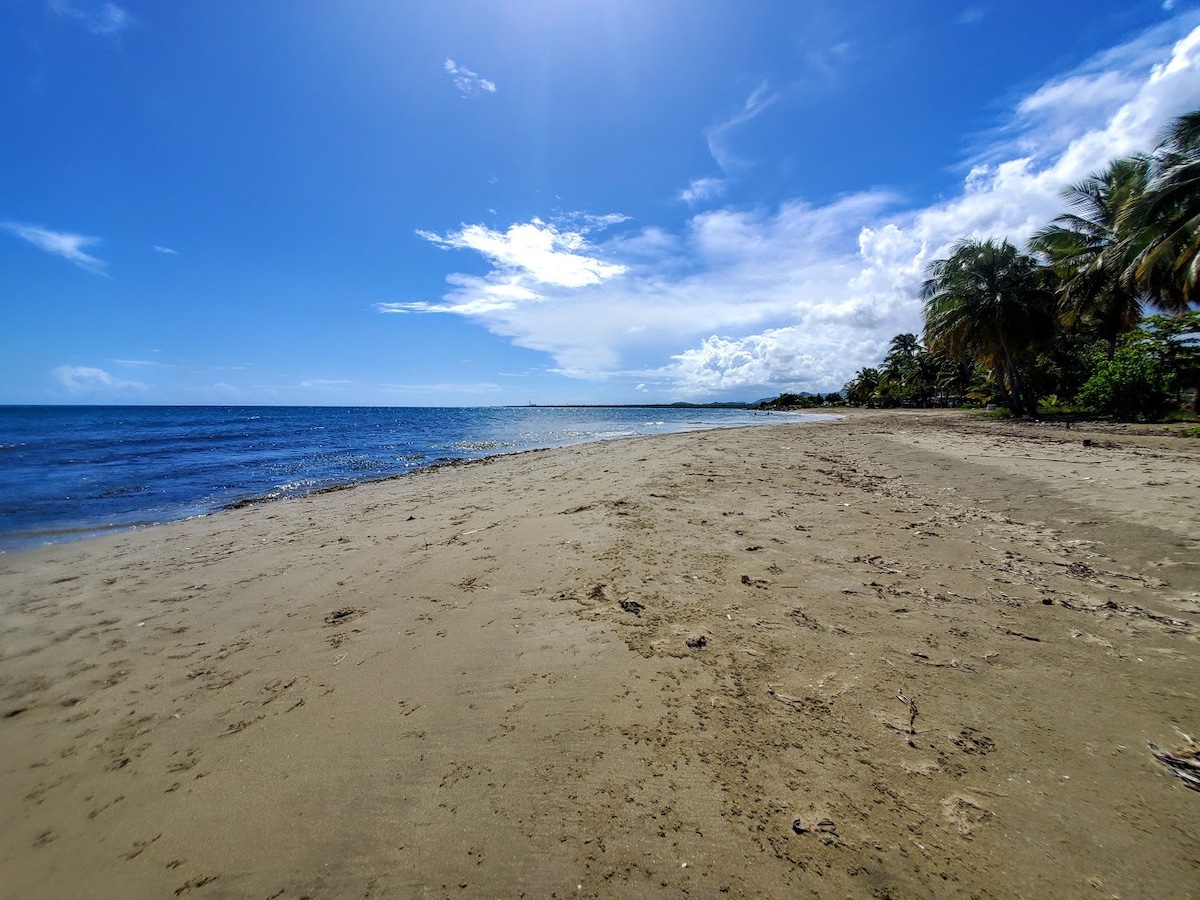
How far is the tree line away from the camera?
57.8ft

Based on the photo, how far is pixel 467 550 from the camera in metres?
6.60

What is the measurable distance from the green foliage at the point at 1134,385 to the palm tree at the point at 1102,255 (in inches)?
107

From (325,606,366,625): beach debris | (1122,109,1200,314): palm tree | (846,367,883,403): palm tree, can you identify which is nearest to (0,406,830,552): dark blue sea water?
(325,606,366,625): beach debris

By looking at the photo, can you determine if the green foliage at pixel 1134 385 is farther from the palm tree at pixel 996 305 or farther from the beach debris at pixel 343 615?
the beach debris at pixel 343 615

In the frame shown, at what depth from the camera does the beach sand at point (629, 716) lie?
6.98 ft

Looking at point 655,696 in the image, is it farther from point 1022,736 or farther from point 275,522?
point 275,522

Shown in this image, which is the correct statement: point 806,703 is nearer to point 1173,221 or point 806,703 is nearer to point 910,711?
point 910,711

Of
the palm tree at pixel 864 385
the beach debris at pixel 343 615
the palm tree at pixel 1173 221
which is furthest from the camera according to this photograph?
the palm tree at pixel 864 385

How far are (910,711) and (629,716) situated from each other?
1.79m

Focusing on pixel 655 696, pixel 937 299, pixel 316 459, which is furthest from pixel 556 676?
pixel 937 299

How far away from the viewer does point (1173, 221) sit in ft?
57.7

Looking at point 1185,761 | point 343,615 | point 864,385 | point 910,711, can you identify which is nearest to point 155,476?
point 343,615

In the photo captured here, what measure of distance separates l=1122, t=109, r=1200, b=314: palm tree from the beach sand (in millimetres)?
17566

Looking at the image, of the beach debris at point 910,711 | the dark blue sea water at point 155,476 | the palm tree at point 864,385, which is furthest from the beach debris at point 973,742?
the palm tree at point 864,385
